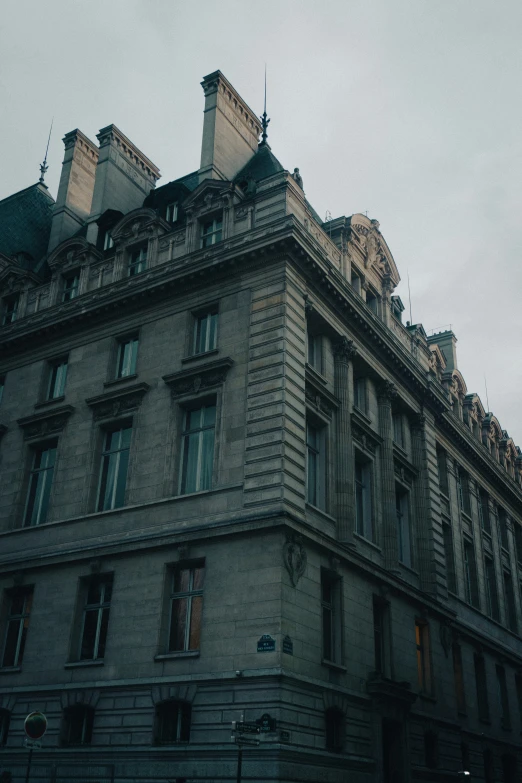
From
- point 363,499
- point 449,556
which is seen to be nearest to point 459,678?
point 449,556

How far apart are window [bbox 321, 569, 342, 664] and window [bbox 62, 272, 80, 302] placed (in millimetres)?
17036

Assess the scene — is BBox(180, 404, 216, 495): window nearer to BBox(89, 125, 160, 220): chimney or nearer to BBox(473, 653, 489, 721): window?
BBox(89, 125, 160, 220): chimney

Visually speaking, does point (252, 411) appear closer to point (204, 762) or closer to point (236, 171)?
point (204, 762)

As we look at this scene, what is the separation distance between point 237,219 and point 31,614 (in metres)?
16.8

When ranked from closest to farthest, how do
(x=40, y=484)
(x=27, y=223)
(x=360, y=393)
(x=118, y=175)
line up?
1. (x=40, y=484)
2. (x=360, y=393)
3. (x=118, y=175)
4. (x=27, y=223)

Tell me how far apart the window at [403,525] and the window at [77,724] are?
48.9 ft

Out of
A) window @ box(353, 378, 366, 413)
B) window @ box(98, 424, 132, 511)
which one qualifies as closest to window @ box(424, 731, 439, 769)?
window @ box(353, 378, 366, 413)

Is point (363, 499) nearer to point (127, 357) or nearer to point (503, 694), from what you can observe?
point (127, 357)

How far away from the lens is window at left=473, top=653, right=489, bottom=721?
1608 inches

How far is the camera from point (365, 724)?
28.2 m

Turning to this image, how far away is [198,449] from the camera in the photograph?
97.5 feet

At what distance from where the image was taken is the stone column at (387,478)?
33.8 metres

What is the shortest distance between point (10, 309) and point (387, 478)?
19.4 metres

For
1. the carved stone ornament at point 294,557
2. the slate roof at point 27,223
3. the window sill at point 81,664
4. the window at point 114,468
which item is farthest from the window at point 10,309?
the carved stone ornament at point 294,557
